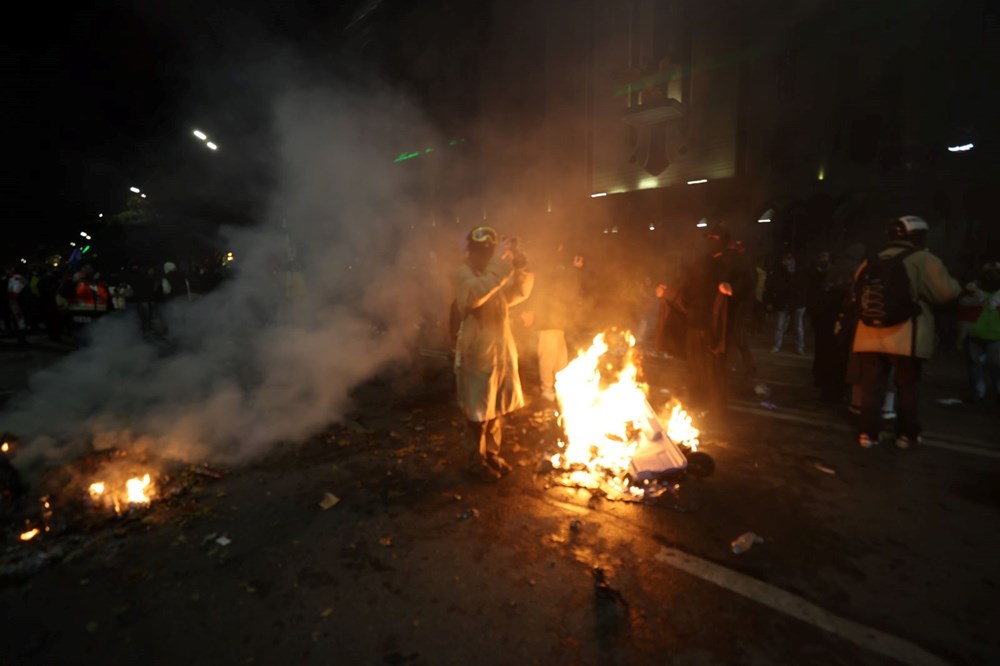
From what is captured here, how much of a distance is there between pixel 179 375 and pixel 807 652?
7.65 m

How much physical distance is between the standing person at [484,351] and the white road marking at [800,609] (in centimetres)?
159

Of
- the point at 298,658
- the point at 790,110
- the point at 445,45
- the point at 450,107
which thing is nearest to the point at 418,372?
the point at 298,658

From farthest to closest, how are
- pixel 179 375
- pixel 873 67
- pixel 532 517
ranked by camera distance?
pixel 873 67 → pixel 179 375 → pixel 532 517

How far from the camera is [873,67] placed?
12.8m

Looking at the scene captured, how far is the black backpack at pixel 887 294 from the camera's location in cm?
412

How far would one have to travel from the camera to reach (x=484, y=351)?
3.77m

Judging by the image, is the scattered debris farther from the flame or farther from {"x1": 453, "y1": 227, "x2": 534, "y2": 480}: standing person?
the flame

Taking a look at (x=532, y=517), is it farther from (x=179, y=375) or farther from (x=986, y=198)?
(x=986, y=198)

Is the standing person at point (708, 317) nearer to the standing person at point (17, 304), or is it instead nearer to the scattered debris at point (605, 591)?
the scattered debris at point (605, 591)

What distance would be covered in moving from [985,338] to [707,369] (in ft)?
11.6

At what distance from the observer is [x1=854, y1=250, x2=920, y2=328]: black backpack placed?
4.12m

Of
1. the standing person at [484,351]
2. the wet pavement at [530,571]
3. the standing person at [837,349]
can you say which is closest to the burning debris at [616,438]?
the wet pavement at [530,571]

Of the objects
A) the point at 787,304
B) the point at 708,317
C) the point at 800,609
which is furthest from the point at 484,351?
the point at 787,304

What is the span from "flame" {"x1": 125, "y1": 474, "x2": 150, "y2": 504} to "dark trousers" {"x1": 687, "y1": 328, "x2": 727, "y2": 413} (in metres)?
5.26
